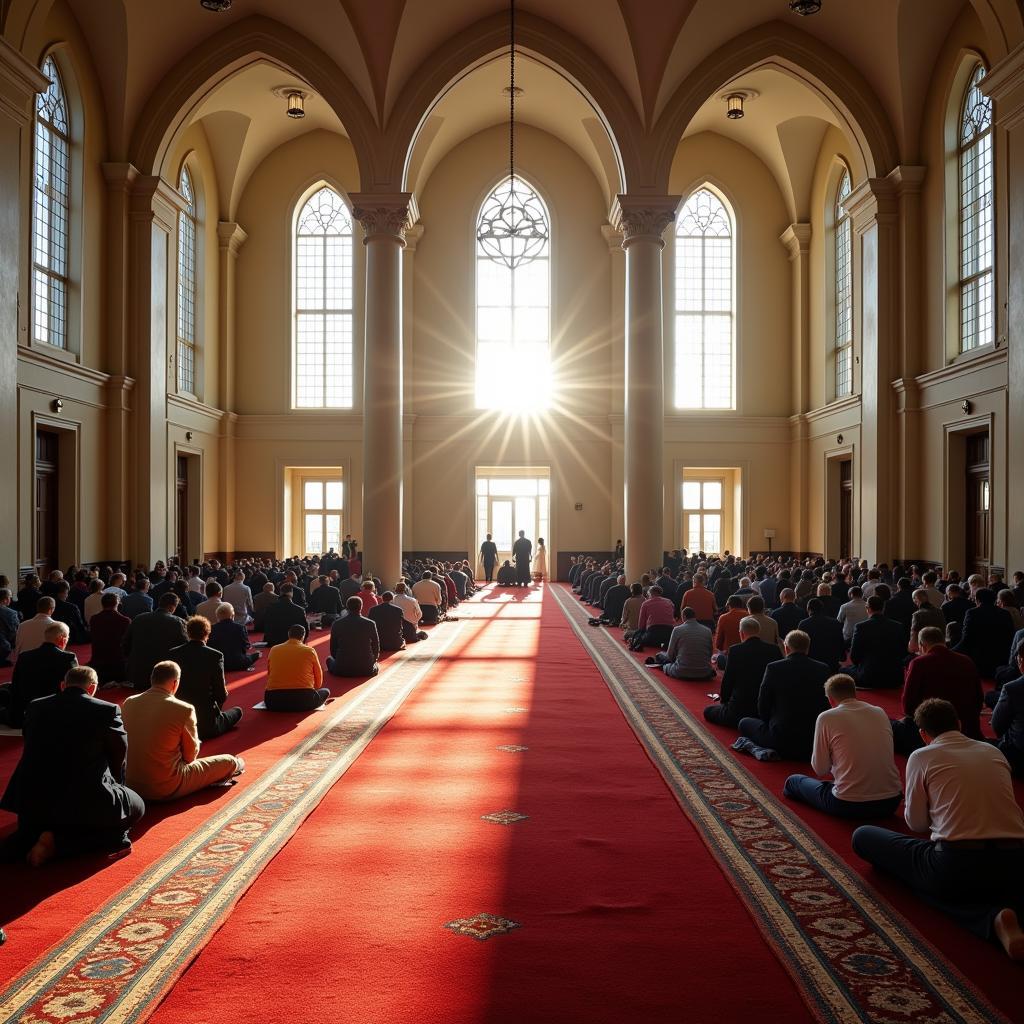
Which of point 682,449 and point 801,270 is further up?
point 801,270

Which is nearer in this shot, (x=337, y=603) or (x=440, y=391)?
(x=337, y=603)

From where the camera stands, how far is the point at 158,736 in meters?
5.43

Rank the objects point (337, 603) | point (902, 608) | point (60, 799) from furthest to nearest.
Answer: point (337, 603) < point (902, 608) < point (60, 799)

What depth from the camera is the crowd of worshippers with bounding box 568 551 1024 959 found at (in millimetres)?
3811

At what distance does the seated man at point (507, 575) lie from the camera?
2408 centimetres

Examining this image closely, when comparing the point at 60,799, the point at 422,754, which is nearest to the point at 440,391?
the point at 422,754

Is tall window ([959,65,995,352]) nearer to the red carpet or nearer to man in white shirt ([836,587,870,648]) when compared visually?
man in white shirt ([836,587,870,648])

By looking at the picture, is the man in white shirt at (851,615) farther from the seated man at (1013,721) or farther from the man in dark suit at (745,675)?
the seated man at (1013,721)

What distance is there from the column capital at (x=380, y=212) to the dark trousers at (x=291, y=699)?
35.6 feet

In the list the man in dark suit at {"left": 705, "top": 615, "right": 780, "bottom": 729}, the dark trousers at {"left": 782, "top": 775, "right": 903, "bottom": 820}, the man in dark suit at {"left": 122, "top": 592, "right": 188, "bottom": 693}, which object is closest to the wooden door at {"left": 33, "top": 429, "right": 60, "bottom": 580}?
the man in dark suit at {"left": 122, "top": 592, "right": 188, "bottom": 693}

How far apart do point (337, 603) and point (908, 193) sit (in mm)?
12155

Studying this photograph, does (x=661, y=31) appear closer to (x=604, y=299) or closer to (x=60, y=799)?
(x=604, y=299)

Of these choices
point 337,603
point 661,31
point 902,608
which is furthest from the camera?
point 661,31

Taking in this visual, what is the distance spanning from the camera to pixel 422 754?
6719 millimetres
